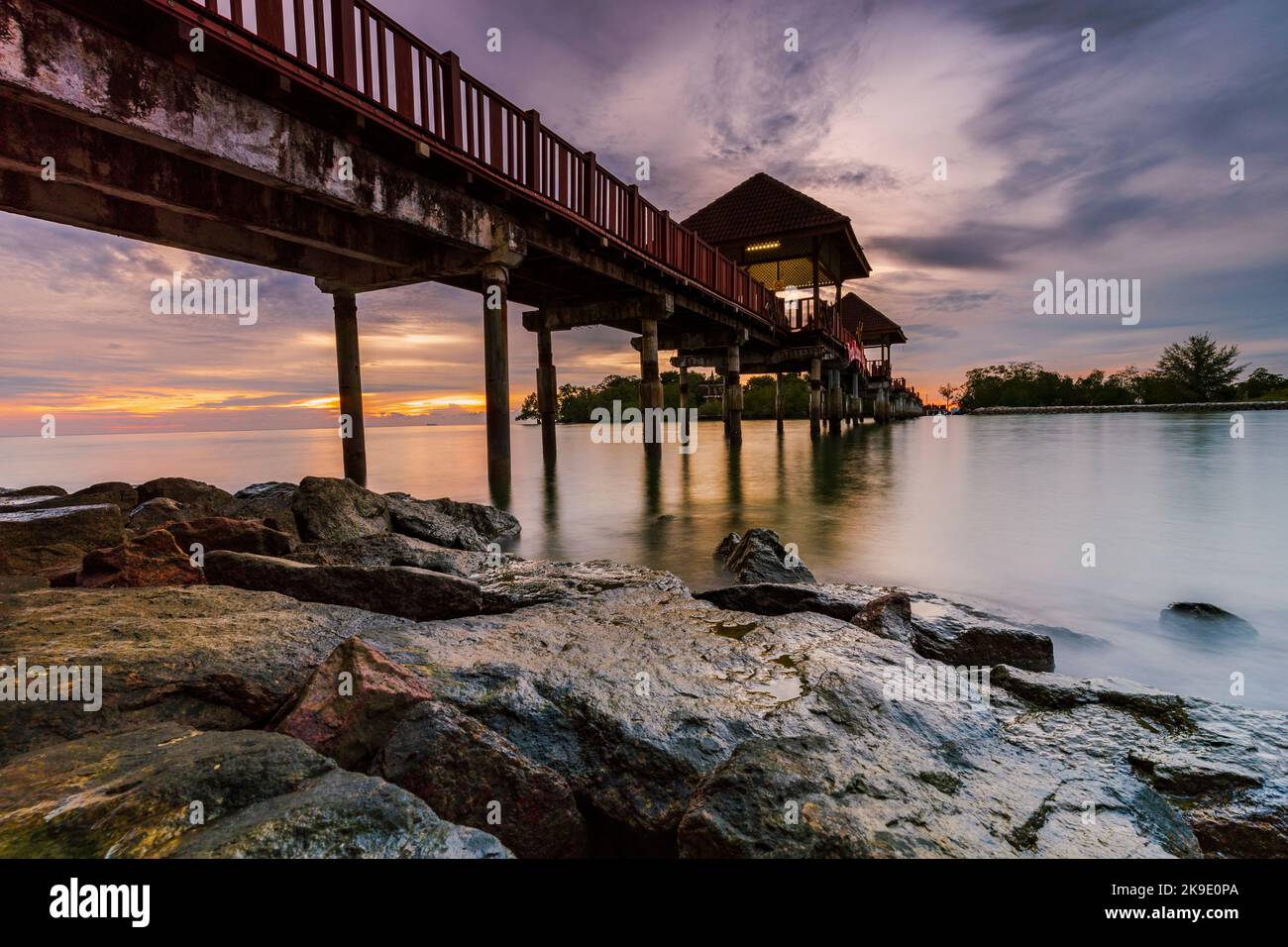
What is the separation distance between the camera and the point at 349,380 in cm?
1274

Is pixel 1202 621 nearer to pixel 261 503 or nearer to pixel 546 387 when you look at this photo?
pixel 261 503

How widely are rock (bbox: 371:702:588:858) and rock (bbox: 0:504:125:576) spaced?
4.10 m

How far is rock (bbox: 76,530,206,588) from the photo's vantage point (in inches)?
151

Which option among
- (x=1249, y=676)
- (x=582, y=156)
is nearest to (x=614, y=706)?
(x=1249, y=676)

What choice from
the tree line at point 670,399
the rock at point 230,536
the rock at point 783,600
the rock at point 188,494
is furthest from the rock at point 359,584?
the tree line at point 670,399

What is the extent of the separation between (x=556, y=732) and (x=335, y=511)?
5209 mm

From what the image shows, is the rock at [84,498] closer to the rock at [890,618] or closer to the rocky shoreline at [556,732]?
the rocky shoreline at [556,732]

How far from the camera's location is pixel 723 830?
169 cm

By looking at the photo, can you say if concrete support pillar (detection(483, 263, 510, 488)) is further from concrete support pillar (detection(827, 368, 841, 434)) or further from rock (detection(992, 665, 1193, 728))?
concrete support pillar (detection(827, 368, 841, 434))

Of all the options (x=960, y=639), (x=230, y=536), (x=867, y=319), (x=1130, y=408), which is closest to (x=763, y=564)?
(x=960, y=639)

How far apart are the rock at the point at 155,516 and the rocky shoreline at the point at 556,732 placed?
2.20 meters
